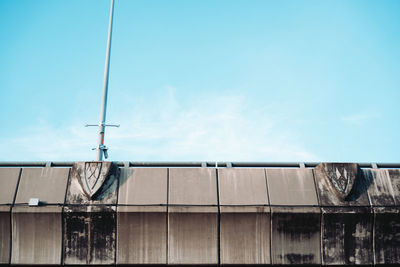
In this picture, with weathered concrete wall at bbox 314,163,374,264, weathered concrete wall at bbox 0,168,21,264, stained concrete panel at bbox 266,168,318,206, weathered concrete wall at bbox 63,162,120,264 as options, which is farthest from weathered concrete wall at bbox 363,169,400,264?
weathered concrete wall at bbox 0,168,21,264

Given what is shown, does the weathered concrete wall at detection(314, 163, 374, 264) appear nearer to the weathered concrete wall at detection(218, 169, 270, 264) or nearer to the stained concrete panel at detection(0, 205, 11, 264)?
the weathered concrete wall at detection(218, 169, 270, 264)

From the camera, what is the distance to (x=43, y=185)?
9938mm

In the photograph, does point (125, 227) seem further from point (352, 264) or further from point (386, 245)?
point (386, 245)

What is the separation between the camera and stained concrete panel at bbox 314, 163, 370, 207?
993 cm

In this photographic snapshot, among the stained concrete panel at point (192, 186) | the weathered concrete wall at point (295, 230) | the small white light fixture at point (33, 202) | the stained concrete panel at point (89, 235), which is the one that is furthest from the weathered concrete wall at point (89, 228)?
the weathered concrete wall at point (295, 230)

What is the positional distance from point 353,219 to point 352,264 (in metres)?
1.16

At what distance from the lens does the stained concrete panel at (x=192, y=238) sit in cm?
957

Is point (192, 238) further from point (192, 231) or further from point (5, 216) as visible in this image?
point (5, 216)

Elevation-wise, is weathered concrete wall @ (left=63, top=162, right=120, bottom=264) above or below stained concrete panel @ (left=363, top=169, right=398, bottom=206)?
below

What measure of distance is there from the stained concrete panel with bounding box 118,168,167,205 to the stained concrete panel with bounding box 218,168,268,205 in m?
1.55

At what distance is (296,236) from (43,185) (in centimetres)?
672

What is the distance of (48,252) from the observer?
9.52 metres

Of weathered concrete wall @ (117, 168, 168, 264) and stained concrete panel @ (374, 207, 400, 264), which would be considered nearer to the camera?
weathered concrete wall @ (117, 168, 168, 264)

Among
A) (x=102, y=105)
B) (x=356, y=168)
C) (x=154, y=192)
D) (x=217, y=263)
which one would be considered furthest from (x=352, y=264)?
(x=102, y=105)
